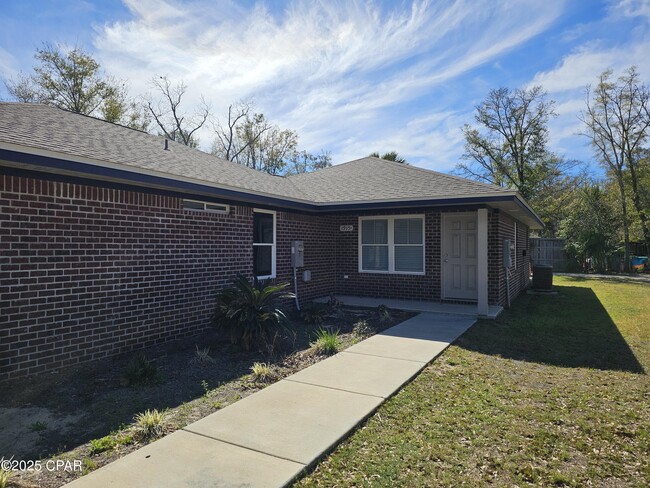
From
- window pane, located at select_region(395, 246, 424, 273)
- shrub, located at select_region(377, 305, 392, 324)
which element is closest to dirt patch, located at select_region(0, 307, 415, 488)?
shrub, located at select_region(377, 305, 392, 324)

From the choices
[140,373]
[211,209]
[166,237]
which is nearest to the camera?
[140,373]

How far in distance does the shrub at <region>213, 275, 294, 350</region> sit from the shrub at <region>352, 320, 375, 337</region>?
166 cm

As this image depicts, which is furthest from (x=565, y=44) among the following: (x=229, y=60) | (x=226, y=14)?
(x=229, y=60)

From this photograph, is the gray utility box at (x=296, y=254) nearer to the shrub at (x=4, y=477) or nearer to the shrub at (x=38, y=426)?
the shrub at (x=38, y=426)

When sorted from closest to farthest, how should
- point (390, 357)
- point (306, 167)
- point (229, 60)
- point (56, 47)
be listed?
point (390, 357) < point (229, 60) < point (56, 47) < point (306, 167)

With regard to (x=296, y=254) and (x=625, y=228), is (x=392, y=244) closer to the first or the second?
(x=296, y=254)

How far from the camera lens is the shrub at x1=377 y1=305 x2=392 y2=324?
8359 mm

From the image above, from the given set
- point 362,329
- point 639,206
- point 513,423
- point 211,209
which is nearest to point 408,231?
point 362,329

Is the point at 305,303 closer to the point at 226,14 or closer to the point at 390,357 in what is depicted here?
the point at 390,357

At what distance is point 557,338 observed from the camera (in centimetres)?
712

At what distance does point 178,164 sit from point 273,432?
17.7 ft

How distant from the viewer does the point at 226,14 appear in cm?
910

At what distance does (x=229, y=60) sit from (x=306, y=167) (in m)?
24.4

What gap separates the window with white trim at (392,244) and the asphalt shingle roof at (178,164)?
1.02m
